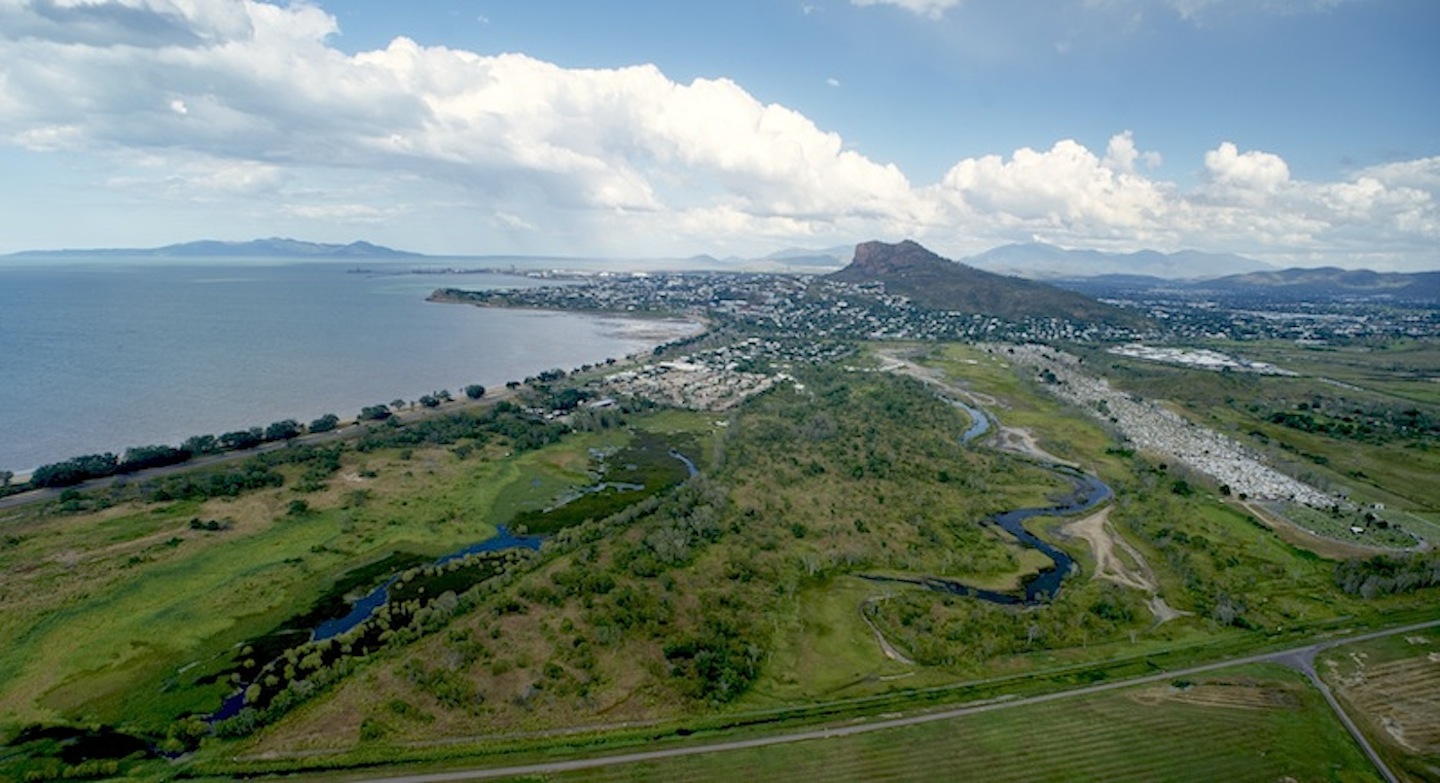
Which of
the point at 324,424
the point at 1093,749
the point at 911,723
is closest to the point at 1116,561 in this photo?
the point at 1093,749

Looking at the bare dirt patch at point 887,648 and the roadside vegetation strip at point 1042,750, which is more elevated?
the bare dirt patch at point 887,648

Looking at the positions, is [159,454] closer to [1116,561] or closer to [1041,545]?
[1041,545]

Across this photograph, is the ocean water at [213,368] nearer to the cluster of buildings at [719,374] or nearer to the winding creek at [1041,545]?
the cluster of buildings at [719,374]

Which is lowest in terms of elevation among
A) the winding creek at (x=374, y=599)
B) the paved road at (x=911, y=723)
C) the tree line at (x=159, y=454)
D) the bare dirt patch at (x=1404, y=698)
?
the bare dirt patch at (x=1404, y=698)

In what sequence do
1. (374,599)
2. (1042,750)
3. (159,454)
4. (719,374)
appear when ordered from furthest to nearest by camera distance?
(719,374), (159,454), (374,599), (1042,750)

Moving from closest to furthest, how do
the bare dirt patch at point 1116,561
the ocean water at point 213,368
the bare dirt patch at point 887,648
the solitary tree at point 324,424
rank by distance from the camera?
the bare dirt patch at point 887,648 < the bare dirt patch at point 1116,561 < the solitary tree at point 324,424 < the ocean water at point 213,368

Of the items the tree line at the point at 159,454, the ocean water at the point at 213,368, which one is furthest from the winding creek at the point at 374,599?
the ocean water at the point at 213,368

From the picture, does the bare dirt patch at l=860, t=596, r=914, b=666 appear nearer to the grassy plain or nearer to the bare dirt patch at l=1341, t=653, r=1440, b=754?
the grassy plain

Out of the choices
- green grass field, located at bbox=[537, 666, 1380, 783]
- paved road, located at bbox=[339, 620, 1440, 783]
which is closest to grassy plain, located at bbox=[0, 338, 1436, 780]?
green grass field, located at bbox=[537, 666, 1380, 783]

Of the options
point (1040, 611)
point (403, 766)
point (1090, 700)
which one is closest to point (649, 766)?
point (403, 766)
